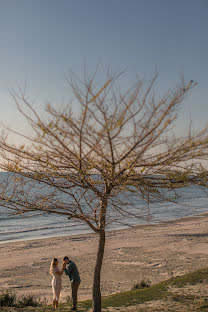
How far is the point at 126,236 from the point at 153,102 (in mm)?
21669

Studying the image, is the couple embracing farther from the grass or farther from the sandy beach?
the sandy beach

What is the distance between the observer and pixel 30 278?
16125 mm

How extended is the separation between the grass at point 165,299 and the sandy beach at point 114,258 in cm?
206

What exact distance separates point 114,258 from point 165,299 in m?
10.3

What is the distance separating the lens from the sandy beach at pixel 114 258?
15023mm

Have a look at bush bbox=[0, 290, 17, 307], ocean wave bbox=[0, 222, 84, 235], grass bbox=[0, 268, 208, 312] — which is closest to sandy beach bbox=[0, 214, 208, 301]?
grass bbox=[0, 268, 208, 312]

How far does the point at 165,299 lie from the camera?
9.66 metres

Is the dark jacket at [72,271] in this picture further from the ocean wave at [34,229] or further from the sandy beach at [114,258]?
the ocean wave at [34,229]

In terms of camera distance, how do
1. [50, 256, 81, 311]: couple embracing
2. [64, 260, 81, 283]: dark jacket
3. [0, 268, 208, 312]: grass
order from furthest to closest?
[64, 260, 81, 283]: dark jacket, [50, 256, 81, 311]: couple embracing, [0, 268, 208, 312]: grass

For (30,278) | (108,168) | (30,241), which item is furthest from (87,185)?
(30,241)

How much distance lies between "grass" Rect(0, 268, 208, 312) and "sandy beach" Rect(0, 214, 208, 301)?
2.06 meters

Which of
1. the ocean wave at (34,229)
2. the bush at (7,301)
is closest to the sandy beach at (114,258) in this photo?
the bush at (7,301)

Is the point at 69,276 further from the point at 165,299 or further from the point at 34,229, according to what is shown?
the point at 34,229

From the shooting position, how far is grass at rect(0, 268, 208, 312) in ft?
29.0
